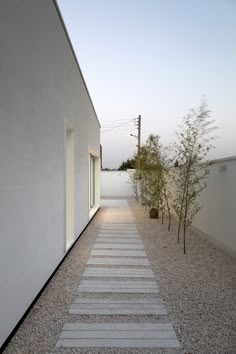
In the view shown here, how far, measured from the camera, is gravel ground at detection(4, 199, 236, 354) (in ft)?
7.00

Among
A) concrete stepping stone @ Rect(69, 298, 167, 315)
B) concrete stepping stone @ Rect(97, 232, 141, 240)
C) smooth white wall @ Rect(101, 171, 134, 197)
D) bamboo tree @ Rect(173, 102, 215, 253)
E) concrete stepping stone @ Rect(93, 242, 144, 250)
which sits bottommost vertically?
concrete stepping stone @ Rect(97, 232, 141, 240)

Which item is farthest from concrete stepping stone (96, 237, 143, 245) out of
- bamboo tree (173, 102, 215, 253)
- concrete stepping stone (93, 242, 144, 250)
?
bamboo tree (173, 102, 215, 253)

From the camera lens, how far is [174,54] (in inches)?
324

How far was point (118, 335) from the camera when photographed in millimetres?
2256

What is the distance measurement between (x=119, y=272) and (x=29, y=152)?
7.11 feet

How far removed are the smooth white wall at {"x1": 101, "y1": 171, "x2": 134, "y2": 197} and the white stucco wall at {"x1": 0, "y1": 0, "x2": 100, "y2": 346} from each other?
1470 centimetres

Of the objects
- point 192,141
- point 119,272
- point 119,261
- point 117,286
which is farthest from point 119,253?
point 192,141

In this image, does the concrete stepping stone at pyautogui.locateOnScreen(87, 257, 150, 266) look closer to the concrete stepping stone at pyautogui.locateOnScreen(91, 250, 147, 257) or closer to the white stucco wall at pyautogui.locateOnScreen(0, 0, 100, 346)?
→ the concrete stepping stone at pyautogui.locateOnScreen(91, 250, 147, 257)

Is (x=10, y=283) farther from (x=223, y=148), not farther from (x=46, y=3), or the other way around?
(x=223, y=148)

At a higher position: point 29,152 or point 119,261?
point 29,152

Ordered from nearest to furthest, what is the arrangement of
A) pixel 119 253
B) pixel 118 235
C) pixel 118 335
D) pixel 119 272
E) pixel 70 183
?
pixel 118 335 → pixel 119 272 → pixel 119 253 → pixel 70 183 → pixel 118 235

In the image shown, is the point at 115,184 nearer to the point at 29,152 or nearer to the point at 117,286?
the point at 117,286

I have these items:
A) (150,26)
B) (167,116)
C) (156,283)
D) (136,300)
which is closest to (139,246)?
(156,283)

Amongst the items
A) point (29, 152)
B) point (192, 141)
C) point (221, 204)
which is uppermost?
point (192, 141)
